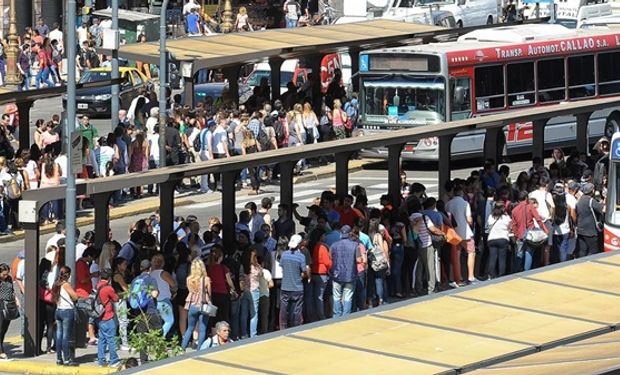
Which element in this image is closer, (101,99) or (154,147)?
(154,147)

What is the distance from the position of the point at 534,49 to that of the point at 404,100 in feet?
10.2

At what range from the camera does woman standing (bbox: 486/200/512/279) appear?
91.4 feet

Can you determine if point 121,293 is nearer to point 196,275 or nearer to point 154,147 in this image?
point 196,275

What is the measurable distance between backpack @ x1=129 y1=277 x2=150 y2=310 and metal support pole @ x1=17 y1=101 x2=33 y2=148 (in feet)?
36.4

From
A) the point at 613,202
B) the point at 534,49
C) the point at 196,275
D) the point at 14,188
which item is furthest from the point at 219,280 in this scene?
the point at 534,49

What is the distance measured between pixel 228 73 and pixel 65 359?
15.9 meters

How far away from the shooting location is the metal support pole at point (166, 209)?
26156mm

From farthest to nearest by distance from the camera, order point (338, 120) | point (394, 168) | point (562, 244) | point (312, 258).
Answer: point (338, 120) < point (394, 168) < point (562, 244) < point (312, 258)

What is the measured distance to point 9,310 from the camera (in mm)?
24156

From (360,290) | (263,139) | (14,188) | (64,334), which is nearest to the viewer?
(64,334)

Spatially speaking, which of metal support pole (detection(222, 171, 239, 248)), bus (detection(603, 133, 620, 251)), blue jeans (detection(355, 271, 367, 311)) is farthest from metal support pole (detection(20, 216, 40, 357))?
bus (detection(603, 133, 620, 251))

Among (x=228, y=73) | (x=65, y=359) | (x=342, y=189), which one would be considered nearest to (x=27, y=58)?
(x=228, y=73)

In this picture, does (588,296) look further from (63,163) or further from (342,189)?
(63,163)

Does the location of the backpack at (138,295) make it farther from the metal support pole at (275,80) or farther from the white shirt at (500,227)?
the metal support pole at (275,80)
